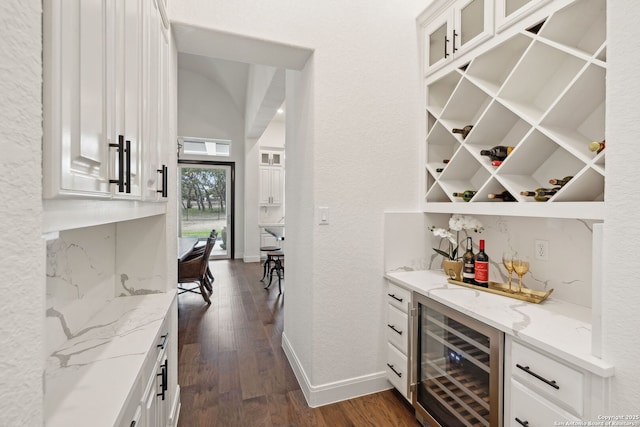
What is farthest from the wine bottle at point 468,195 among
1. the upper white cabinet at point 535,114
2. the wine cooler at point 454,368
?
the wine cooler at point 454,368

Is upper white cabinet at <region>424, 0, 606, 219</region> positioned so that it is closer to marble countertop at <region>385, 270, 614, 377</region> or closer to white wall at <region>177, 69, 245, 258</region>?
marble countertop at <region>385, 270, 614, 377</region>

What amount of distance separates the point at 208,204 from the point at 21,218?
295 inches

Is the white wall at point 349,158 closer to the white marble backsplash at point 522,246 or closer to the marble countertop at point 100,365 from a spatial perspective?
the white marble backsplash at point 522,246

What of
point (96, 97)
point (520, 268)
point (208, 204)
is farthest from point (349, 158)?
point (208, 204)

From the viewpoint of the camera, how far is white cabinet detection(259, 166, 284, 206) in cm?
725

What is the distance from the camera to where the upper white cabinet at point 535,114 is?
1.44 m

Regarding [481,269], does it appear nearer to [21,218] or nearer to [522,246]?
[522,246]

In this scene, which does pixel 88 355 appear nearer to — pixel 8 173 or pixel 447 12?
pixel 8 173

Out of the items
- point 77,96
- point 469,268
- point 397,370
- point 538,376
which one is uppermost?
point 77,96

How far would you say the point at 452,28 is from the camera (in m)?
2.08

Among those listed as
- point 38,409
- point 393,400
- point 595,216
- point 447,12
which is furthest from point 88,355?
point 447,12

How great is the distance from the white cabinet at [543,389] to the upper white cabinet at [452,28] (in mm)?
1722

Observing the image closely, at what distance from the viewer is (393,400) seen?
2207mm

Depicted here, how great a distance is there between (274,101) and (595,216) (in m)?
3.62
